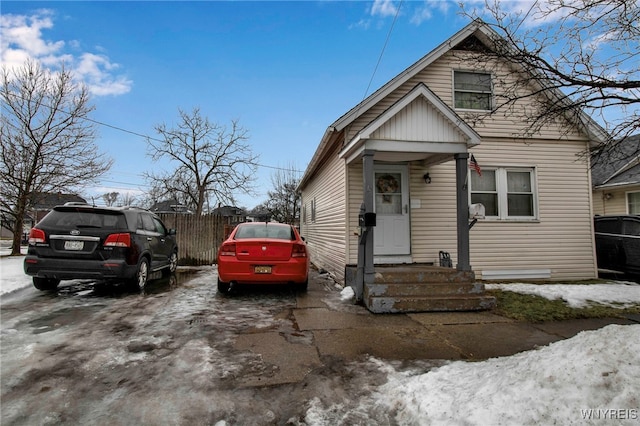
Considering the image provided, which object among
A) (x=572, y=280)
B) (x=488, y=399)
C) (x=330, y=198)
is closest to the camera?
(x=488, y=399)

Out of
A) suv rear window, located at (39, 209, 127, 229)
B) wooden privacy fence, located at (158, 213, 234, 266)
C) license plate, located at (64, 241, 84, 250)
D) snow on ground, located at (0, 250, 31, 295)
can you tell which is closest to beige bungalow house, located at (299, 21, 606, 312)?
suv rear window, located at (39, 209, 127, 229)

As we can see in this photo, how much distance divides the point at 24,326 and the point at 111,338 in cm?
148

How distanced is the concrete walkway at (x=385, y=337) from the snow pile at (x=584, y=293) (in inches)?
42.0

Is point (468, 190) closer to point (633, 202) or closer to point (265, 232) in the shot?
point (265, 232)

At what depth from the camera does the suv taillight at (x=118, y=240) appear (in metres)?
5.89

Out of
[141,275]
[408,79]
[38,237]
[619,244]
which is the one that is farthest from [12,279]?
[619,244]

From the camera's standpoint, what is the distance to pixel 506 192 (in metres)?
8.52

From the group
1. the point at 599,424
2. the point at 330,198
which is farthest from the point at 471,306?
the point at 330,198

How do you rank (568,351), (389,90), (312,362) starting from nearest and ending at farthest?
(568,351) → (312,362) → (389,90)

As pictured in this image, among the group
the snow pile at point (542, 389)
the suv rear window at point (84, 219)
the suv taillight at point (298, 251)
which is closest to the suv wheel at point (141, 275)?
the suv rear window at point (84, 219)

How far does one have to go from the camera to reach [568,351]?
8.66 feet

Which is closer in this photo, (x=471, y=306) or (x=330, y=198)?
(x=471, y=306)

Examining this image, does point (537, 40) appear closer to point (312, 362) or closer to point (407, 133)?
point (407, 133)

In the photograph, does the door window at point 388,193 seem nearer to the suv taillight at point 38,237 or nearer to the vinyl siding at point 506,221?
the vinyl siding at point 506,221
